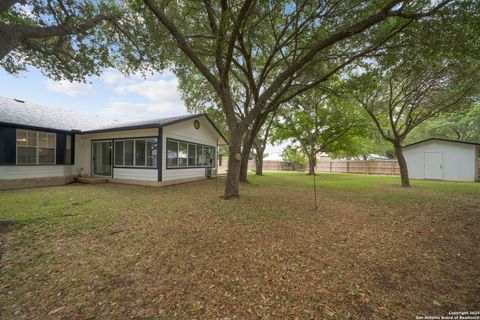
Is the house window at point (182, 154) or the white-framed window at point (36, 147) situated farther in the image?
the house window at point (182, 154)

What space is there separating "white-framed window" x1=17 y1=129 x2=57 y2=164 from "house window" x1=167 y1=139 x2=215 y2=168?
636 cm

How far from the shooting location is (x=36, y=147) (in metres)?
10.4

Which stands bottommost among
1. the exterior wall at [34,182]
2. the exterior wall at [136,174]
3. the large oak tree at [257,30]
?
the exterior wall at [34,182]

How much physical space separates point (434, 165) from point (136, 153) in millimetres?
22441

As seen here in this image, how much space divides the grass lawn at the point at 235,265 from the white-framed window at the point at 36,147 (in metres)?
6.60

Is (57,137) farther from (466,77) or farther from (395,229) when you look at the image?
(466,77)

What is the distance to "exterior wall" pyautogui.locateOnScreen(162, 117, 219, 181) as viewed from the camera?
10.8 metres

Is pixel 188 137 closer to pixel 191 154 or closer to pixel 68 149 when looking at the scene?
pixel 191 154

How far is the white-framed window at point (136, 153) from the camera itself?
1079 centimetres

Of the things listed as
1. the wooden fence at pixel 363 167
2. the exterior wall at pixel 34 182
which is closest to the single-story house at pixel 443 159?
the wooden fence at pixel 363 167

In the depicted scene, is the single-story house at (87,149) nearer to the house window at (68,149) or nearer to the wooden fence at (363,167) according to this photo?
the house window at (68,149)

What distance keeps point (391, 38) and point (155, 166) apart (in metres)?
11.3

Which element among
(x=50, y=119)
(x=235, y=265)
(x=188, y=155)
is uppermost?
(x=50, y=119)

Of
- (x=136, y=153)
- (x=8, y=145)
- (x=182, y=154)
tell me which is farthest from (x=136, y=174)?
(x=8, y=145)
